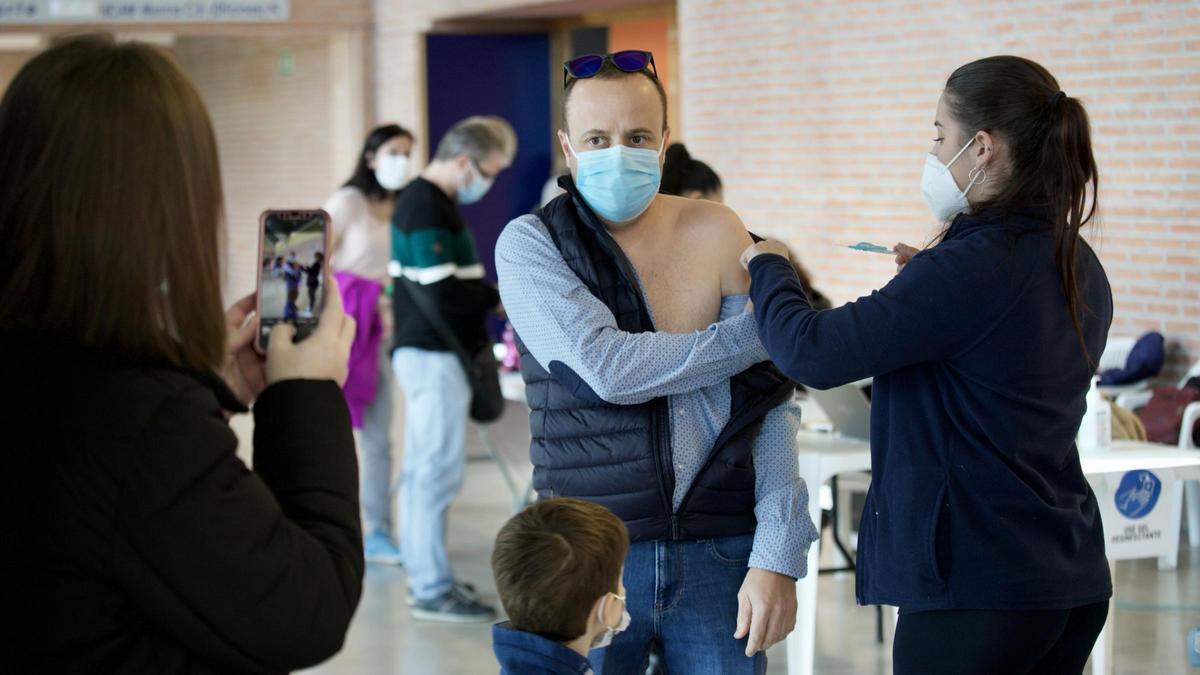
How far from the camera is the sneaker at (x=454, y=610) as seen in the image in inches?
191

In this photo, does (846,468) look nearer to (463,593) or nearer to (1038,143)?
(463,593)

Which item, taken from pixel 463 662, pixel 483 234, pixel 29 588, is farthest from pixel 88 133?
pixel 483 234

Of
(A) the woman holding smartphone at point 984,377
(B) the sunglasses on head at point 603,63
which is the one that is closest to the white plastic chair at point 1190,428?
(A) the woman holding smartphone at point 984,377

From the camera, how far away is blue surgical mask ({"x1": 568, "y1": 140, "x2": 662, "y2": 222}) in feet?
6.81

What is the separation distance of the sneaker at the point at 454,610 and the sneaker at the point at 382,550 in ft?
2.44

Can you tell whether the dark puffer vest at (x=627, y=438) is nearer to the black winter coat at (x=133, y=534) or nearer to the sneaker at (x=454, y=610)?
the black winter coat at (x=133, y=534)

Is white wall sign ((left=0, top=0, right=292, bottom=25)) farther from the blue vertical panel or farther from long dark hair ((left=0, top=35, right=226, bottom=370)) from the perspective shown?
long dark hair ((left=0, top=35, right=226, bottom=370))

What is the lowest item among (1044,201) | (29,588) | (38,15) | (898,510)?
(898,510)

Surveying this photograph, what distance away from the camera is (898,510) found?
76.8 inches

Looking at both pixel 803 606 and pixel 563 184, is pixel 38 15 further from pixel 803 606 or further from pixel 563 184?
pixel 563 184

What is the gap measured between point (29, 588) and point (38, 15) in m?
11.2

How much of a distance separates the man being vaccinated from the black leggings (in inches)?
7.5

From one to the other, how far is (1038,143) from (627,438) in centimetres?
72

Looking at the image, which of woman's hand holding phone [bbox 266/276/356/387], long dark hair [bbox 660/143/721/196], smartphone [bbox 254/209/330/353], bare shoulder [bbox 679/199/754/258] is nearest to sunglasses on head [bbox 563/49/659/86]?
bare shoulder [bbox 679/199/754/258]
